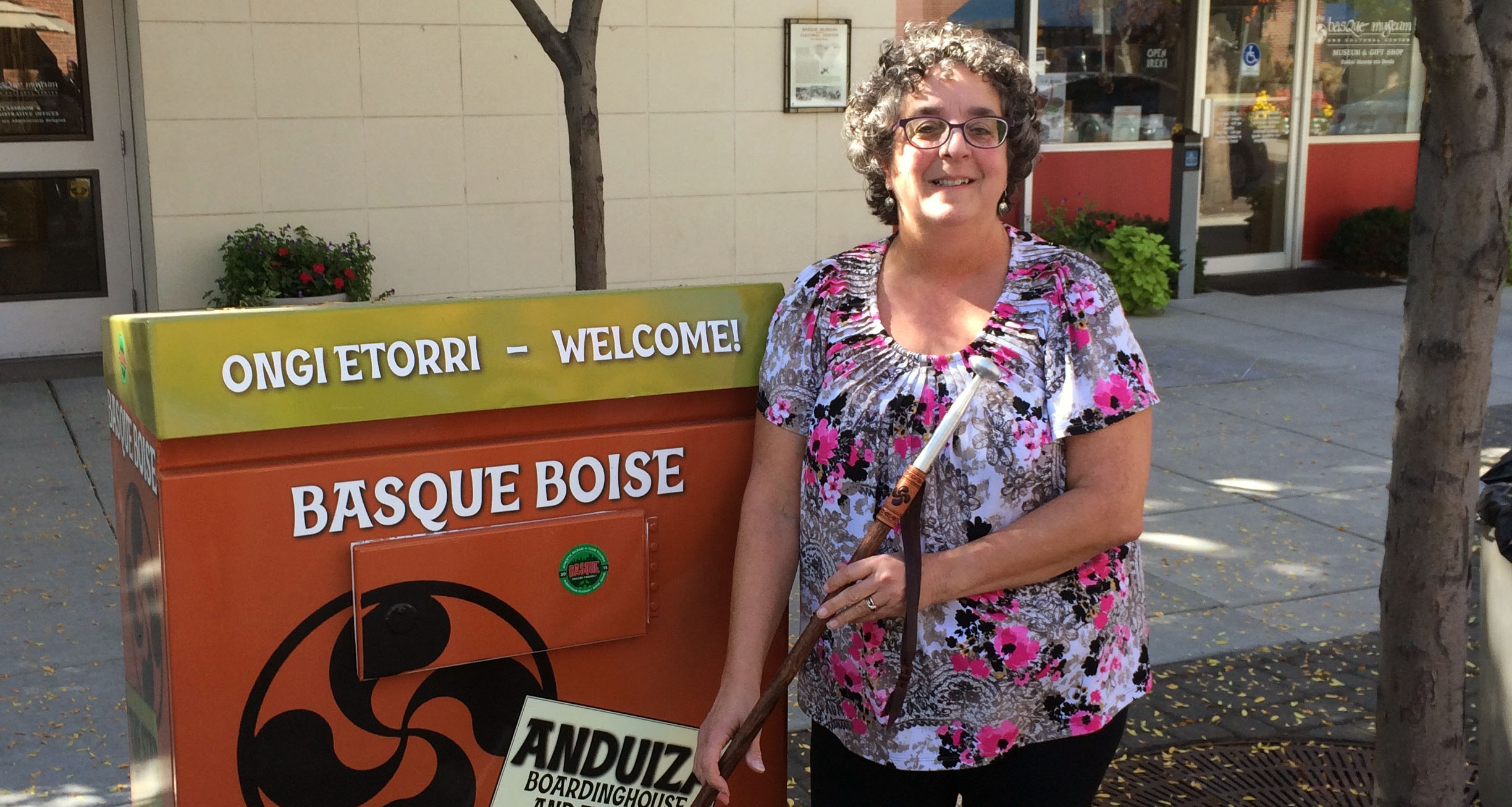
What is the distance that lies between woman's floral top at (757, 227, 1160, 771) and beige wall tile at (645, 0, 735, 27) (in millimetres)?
7155

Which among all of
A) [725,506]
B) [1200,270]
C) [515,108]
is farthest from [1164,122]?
[725,506]

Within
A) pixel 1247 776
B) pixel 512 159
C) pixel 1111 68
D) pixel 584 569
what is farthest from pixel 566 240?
pixel 584 569

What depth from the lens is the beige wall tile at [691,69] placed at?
357 inches

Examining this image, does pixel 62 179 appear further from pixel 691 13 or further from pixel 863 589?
pixel 863 589

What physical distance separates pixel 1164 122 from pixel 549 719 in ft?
36.0

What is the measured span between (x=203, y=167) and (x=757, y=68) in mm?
3422

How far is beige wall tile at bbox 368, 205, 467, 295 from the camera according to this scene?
853 centimetres

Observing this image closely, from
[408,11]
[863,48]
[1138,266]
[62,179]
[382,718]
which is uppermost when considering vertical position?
[408,11]

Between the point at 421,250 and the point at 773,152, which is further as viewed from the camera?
the point at 773,152

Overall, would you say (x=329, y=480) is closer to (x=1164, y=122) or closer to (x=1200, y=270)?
(x=1200, y=270)

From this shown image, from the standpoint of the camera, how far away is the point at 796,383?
2.24 meters

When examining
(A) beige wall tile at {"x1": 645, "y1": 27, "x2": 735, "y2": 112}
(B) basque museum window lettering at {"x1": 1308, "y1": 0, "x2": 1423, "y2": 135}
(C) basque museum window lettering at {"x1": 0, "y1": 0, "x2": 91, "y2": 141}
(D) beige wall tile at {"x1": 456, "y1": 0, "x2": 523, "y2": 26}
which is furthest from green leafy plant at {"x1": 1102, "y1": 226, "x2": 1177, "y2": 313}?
(C) basque museum window lettering at {"x1": 0, "y1": 0, "x2": 91, "y2": 141}

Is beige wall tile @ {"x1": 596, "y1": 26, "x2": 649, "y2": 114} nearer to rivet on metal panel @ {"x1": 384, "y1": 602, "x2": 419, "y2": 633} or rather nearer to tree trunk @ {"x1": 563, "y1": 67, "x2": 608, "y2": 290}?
tree trunk @ {"x1": 563, "y1": 67, "x2": 608, "y2": 290}

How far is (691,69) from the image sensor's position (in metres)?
9.19
